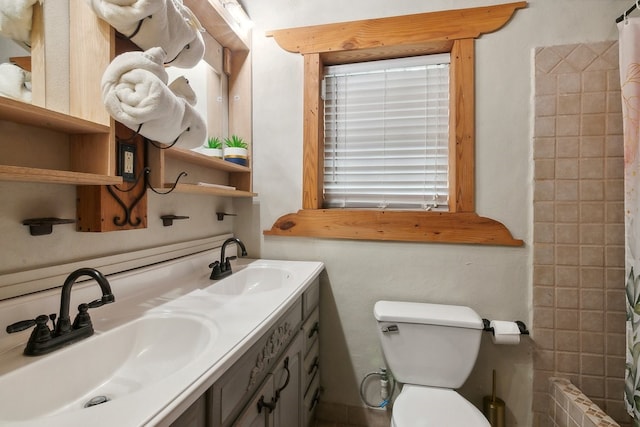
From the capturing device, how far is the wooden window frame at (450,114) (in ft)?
4.86

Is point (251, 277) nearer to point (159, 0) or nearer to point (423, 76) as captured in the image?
point (159, 0)

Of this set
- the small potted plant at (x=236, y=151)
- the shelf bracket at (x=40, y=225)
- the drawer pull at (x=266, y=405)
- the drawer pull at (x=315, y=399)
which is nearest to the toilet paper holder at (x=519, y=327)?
the drawer pull at (x=315, y=399)

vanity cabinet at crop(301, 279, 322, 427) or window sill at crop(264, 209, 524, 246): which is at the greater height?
window sill at crop(264, 209, 524, 246)

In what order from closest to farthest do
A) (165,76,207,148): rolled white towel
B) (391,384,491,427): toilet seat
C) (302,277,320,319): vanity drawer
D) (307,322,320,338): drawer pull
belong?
(165,76,207,148): rolled white towel
(391,384,491,427): toilet seat
(302,277,320,319): vanity drawer
(307,322,320,338): drawer pull

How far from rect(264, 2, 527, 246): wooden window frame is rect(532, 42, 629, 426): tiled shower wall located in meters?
0.22

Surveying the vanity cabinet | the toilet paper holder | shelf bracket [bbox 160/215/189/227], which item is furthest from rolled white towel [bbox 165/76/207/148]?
the toilet paper holder

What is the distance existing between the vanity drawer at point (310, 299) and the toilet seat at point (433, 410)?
53cm

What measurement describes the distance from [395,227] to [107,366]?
1.31 m

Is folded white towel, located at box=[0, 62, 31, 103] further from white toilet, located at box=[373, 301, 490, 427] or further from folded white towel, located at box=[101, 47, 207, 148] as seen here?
white toilet, located at box=[373, 301, 490, 427]

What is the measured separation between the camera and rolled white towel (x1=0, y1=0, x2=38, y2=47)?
720 millimetres

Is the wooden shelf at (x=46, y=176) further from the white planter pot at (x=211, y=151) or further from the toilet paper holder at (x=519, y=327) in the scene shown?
the toilet paper holder at (x=519, y=327)

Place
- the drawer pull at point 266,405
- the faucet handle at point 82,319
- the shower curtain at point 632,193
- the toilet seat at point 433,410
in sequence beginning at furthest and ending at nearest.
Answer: the shower curtain at point 632,193 → the toilet seat at point 433,410 → the drawer pull at point 266,405 → the faucet handle at point 82,319

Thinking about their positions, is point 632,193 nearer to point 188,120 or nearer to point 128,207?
point 188,120

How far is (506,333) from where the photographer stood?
1348 mm
